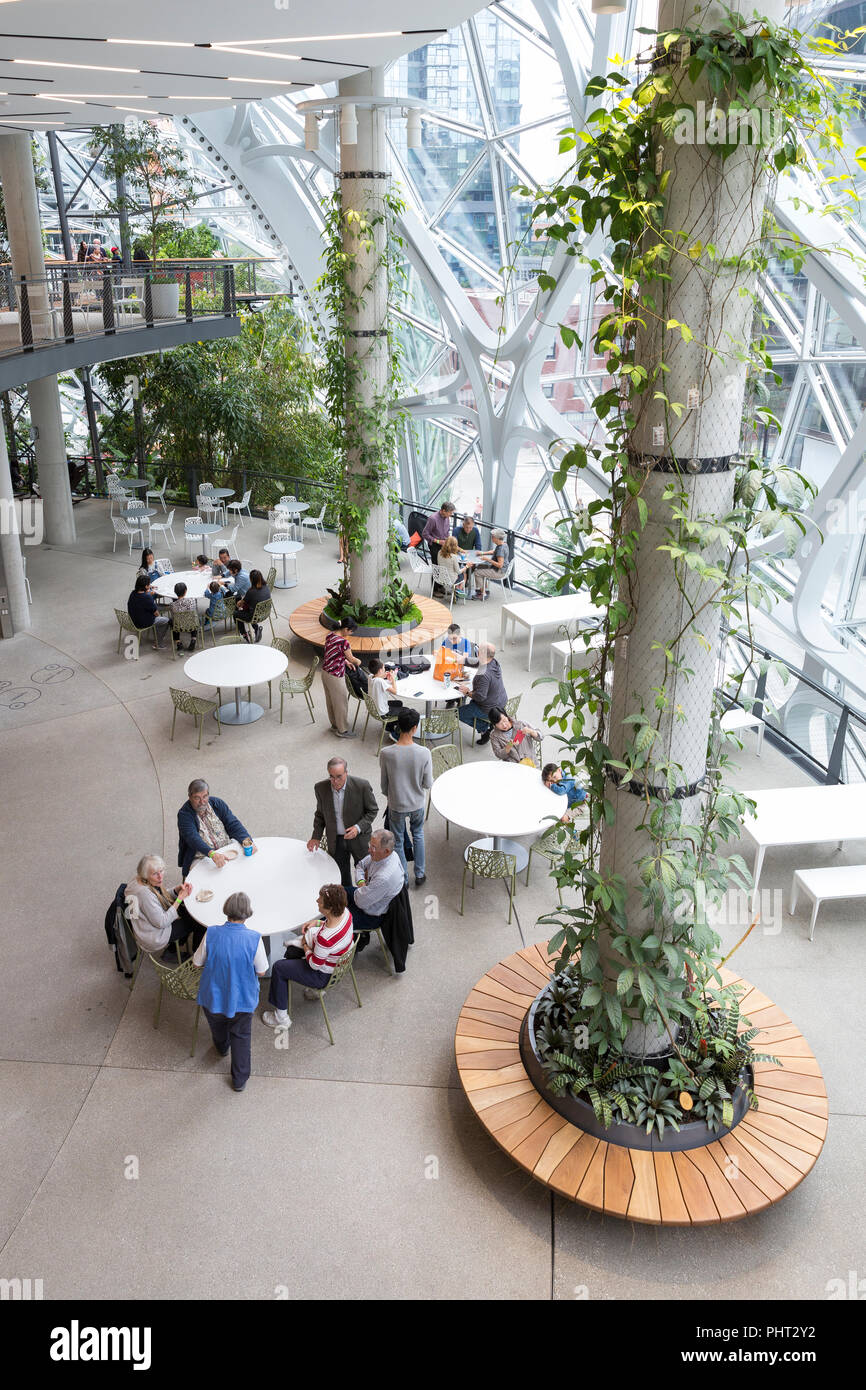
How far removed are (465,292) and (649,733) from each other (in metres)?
17.6

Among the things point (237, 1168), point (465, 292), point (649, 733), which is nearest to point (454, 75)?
point (465, 292)

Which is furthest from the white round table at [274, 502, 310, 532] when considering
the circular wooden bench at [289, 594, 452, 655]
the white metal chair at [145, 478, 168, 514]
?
the circular wooden bench at [289, 594, 452, 655]

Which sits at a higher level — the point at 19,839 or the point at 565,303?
the point at 565,303

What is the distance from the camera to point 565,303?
1683 centimetres

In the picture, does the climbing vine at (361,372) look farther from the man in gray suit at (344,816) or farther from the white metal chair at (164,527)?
the white metal chair at (164,527)

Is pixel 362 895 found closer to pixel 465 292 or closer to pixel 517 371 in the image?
pixel 517 371

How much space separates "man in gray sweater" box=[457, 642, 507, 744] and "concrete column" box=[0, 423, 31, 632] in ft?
22.1

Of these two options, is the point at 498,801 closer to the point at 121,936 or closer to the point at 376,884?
the point at 376,884

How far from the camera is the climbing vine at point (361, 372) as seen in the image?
1137 centimetres

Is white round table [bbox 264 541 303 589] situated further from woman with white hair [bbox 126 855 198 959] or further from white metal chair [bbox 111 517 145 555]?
woman with white hair [bbox 126 855 198 959]

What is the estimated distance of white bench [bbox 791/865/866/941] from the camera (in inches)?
304

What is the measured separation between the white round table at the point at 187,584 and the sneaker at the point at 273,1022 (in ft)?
24.0

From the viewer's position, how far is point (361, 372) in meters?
11.7
